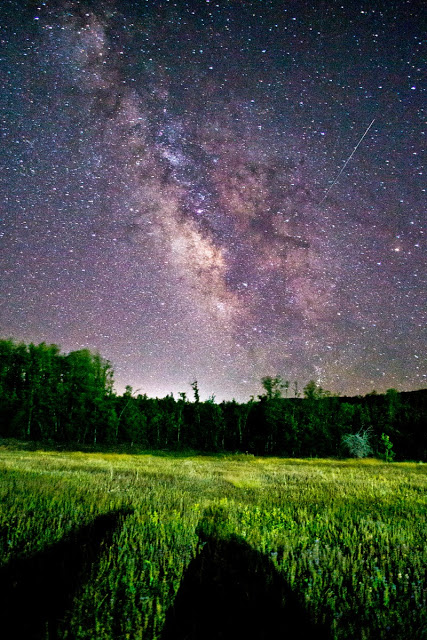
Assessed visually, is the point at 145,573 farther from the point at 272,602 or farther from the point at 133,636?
the point at 272,602

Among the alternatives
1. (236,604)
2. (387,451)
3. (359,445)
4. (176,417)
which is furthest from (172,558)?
(176,417)

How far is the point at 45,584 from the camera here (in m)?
3.33

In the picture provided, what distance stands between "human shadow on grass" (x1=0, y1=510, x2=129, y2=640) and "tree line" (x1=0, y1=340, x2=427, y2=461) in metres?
49.0

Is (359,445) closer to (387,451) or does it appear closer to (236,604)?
(387,451)

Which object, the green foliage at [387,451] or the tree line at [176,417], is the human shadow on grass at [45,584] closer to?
the green foliage at [387,451]

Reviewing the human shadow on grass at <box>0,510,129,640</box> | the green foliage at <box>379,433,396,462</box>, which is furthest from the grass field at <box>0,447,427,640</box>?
the green foliage at <box>379,433,396,462</box>

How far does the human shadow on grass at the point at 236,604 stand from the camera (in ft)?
9.14

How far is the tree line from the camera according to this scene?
5175 centimetres

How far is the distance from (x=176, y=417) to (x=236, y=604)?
201 feet

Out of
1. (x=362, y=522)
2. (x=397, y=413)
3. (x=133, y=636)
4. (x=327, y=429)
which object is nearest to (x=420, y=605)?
(x=133, y=636)

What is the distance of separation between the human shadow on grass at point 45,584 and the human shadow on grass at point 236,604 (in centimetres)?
102

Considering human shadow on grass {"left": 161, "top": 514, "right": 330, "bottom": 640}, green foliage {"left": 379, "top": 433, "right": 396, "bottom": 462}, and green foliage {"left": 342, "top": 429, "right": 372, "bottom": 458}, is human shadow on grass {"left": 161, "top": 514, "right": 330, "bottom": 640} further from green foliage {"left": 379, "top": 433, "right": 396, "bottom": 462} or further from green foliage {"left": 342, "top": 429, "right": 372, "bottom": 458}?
green foliage {"left": 342, "top": 429, "right": 372, "bottom": 458}

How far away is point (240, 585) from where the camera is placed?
360 centimetres

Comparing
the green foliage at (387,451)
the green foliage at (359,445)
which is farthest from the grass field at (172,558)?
the green foliage at (359,445)
